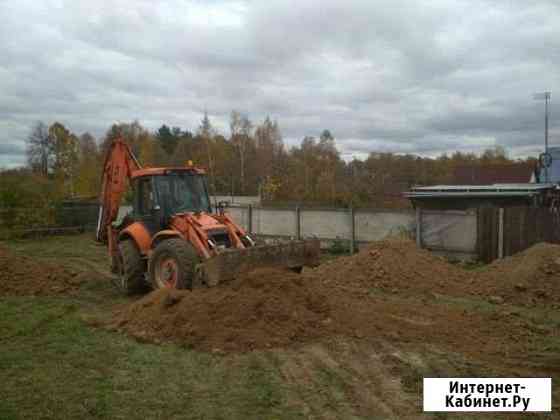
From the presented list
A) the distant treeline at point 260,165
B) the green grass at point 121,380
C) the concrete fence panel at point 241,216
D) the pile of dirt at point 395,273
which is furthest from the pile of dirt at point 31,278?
the distant treeline at point 260,165

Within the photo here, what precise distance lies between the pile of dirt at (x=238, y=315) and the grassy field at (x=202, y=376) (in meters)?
0.27

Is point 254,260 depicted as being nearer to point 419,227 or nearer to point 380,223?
point 419,227

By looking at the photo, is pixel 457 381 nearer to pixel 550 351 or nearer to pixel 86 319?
pixel 550 351

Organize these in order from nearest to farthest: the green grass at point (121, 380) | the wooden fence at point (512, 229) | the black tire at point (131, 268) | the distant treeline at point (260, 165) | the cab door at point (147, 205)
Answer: the green grass at point (121, 380), the cab door at point (147, 205), the black tire at point (131, 268), the wooden fence at point (512, 229), the distant treeline at point (260, 165)

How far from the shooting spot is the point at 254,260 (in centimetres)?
892

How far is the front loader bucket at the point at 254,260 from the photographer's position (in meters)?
8.48

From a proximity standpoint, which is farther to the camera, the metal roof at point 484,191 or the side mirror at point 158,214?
the metal roof at point 484,191

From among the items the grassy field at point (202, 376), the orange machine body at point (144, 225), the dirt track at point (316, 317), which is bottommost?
the grassy field at point (202, 376)

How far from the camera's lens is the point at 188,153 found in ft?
179

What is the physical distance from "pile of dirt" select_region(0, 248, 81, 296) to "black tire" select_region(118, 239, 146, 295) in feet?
4.58

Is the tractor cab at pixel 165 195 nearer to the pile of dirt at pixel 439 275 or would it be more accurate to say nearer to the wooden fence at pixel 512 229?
the pile of dirt at pixel 439 275

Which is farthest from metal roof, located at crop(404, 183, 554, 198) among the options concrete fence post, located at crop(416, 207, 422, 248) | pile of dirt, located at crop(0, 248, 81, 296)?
pile of dirt, located at crop(0, 248, 81, 296)

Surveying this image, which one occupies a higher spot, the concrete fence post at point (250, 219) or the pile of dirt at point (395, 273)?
the concrete fence post at point (250, 219)

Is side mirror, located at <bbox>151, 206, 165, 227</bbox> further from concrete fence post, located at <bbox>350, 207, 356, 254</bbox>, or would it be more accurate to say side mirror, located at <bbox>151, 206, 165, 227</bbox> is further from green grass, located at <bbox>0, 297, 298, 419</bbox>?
concrete fence post, located at <bbox>350, 207, 356, 254</bbox>
